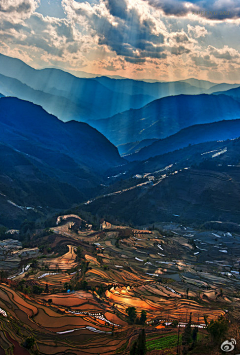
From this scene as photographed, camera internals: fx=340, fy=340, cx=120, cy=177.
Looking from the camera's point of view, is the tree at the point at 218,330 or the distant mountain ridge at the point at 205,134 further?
the distant mountain ridge at the point at 205,134

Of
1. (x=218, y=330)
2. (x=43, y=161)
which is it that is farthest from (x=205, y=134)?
(x=218, y=330)

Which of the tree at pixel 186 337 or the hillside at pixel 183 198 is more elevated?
the hillside at pixel 183 198

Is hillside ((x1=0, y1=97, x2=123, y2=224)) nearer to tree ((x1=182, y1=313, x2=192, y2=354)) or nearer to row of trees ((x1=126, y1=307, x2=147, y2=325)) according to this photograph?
row of trees ((x1=126, y1=307, x2=147, y2=325))

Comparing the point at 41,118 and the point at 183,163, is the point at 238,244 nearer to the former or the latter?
the point at 183,163

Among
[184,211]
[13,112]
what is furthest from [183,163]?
[13,112]

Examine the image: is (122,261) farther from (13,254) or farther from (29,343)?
(29,343)

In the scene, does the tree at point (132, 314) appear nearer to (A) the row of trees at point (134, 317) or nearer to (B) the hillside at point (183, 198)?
(A) the row of trees at point (134, 317)

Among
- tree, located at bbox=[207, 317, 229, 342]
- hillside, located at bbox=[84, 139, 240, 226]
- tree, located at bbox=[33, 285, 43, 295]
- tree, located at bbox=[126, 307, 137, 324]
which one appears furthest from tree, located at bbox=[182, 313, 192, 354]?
hillside, located at bbox=[84, 139, 240, 226]

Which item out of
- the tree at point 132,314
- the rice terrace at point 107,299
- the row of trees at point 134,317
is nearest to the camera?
the rice terrace at point 107,299

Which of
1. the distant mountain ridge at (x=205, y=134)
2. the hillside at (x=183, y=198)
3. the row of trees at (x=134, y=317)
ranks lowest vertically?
the row of trees at (x=134, y=317)

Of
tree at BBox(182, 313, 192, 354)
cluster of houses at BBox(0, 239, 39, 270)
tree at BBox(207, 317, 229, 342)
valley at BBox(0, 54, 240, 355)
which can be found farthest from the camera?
cluster of houses at BBox(0, 239, 39, 270)

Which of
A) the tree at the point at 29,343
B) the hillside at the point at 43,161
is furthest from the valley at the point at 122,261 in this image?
the hillside at the point at 43,161

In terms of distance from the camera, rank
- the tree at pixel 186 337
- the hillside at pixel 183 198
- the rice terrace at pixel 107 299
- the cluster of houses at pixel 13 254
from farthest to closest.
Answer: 1. the hillside at pixel 183 198
2. the cluster of houses at pixel 13 254
3. the rice terrace at pixel 107 299
4. the tree at pixel 186 337
